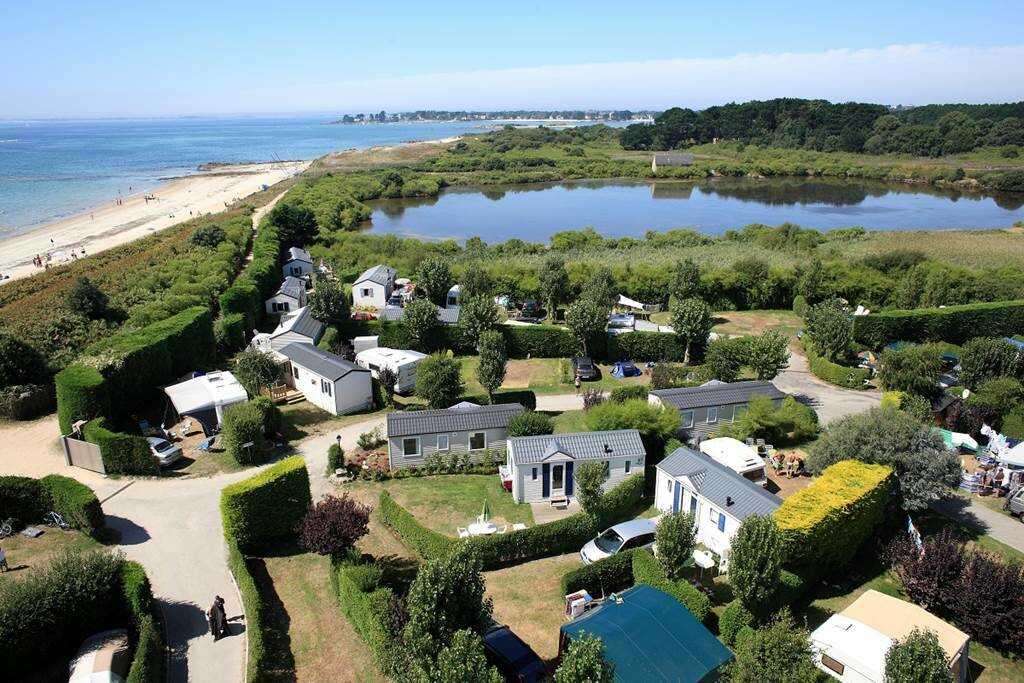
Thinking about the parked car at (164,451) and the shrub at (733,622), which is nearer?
the shrub at (733,622)

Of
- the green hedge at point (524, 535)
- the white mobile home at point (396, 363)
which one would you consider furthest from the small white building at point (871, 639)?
the white mobile home at point (396, 363)

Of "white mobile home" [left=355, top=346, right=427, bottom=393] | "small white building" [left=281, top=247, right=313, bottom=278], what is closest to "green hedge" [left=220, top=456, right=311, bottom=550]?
"white mobile home" [left=355, top=346, right=427, bottom=393]

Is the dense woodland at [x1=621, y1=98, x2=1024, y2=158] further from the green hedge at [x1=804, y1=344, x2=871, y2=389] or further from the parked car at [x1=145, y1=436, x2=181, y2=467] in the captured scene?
the parked car at [x1=145, y1=436, x2=181, y2=467]

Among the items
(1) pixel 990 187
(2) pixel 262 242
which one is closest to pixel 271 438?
(2) pixel 262 242

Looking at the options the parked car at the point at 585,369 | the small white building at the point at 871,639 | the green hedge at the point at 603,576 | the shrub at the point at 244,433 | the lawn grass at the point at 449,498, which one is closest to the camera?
the small white building at the point at 871,639

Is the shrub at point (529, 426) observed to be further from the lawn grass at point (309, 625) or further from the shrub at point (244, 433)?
the shrub at point (244, 433)

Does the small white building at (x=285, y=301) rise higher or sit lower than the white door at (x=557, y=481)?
higher

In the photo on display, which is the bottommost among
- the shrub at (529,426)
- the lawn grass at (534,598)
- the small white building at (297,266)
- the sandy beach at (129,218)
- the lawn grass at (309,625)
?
the lawn grass at (534,598)

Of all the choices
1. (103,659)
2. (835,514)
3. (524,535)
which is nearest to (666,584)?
(524,535)
